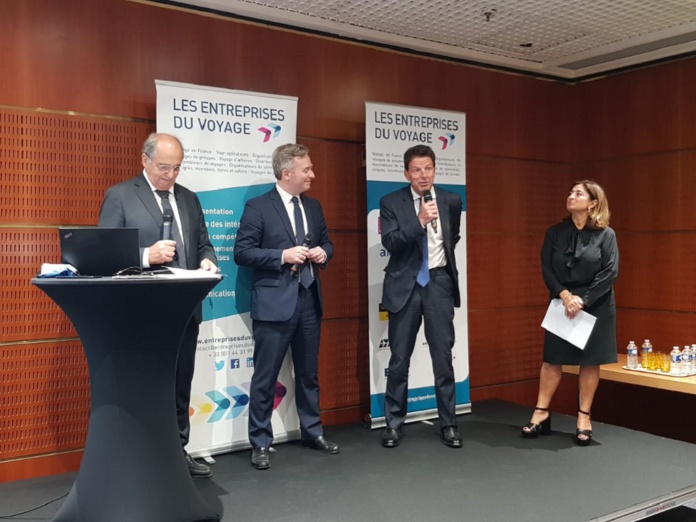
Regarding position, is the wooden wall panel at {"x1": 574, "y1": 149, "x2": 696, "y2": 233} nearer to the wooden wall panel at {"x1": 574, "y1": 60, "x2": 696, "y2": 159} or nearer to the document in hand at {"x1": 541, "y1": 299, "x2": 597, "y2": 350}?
the wooden wall panel at {"x1": 574, "y1": 60, "x2": 696, "y2": 159}

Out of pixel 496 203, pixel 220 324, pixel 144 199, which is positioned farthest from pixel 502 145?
pixel 144 199

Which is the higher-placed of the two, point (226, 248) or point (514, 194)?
point (514, 194)

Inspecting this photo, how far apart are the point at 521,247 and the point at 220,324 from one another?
296cm

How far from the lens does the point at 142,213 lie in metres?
3.25

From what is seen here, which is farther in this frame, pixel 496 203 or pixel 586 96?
pixel 586 96

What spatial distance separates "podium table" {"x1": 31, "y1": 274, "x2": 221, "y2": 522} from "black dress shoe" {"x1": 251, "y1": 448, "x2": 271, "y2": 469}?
1138 mm

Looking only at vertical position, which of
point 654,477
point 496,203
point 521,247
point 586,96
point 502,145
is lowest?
point 654,477

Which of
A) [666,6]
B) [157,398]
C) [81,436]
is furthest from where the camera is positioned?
[666,6]

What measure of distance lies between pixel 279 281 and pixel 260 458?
987 mm

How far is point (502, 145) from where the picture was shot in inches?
222

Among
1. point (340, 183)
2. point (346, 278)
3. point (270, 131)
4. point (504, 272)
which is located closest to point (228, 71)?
point (270, 131)

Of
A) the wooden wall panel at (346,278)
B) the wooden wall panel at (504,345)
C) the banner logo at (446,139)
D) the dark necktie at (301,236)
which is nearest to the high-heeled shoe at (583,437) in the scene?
the wooden wall panel at (504,345)

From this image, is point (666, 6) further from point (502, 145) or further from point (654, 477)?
point (654, 477)

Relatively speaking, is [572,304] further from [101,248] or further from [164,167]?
[101,248]
